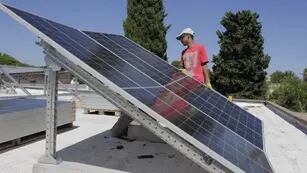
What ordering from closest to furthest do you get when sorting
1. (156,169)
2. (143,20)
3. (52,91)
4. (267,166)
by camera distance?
(267,166) < (52,91) < (156,169) < (143,20)

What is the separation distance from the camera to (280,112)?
11.7 m

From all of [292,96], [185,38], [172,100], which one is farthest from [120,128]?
[292,96]

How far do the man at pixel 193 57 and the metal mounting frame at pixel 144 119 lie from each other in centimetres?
281

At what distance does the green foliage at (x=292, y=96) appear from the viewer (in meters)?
26.8

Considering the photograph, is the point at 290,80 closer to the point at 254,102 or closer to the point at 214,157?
the point at 254,102

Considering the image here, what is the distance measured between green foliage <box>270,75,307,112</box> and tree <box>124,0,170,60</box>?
8.46 meters

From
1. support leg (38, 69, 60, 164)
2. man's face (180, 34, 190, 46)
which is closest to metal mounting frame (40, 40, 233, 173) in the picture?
support leg (38, 69, 60, 164)

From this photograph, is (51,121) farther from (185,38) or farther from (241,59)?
(241,59)

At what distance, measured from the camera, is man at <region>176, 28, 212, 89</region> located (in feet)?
21.6

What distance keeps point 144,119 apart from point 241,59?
27147 mm

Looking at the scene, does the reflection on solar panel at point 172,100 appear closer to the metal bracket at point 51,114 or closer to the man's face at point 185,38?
the metal bracket at point 51,114

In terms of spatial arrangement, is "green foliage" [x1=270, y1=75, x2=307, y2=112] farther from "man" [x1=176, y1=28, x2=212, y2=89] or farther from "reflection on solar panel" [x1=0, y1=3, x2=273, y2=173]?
"reflection on solar panel" [x1=0, y1=3, x2=273, y2=173]

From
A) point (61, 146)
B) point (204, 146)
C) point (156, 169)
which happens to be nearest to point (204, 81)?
point (156, 169)

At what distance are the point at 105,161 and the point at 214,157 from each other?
266 cm
